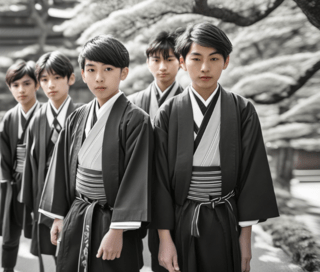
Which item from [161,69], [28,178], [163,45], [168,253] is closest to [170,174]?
[168,253]

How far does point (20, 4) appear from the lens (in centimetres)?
791

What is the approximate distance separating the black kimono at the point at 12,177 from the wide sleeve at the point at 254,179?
2.18 m

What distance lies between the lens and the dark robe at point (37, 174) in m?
2.56

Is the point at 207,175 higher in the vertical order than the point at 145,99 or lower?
lower

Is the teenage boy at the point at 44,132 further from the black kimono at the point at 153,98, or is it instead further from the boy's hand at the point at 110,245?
the boy's hand at the point at 110,245

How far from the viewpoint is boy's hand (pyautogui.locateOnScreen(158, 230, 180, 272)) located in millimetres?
1711

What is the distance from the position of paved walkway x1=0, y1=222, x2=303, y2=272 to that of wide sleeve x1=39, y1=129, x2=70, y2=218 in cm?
158

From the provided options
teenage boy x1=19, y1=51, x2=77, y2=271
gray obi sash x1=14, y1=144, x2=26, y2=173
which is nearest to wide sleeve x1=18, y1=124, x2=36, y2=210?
teenage boy x1=19, y1=51, x2=77, y2=271

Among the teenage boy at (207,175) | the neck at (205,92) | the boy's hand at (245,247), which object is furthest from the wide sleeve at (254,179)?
the neck at (205,92)

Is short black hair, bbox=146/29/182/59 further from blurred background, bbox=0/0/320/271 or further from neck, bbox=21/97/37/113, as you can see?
blurred background, bbox=0/0/320/271

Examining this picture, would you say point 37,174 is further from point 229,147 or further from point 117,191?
point 229,147

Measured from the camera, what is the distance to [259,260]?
3477 millimetres

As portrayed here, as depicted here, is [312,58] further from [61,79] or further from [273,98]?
[61,79]

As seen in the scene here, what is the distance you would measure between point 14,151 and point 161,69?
169 centimetres
